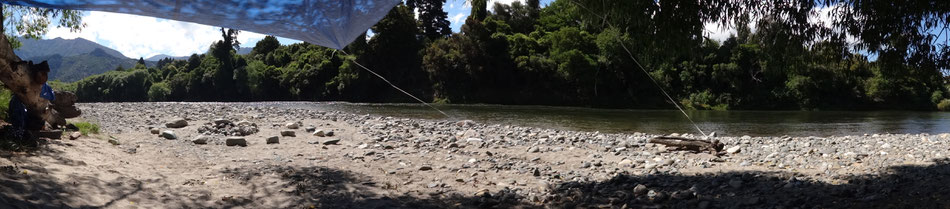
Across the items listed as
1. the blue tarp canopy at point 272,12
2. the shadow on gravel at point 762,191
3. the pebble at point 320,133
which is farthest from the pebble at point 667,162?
the pebble at point 320,133

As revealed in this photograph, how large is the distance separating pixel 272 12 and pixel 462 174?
2731 mm

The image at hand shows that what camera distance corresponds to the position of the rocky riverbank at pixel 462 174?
162 inches

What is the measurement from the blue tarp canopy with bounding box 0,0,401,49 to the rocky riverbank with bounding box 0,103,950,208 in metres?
1.50

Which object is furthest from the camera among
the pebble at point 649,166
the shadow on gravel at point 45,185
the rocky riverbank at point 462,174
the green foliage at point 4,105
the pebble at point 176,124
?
the pebble at point 176,124

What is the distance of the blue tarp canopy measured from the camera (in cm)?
373

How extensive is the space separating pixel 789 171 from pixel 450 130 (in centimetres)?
705

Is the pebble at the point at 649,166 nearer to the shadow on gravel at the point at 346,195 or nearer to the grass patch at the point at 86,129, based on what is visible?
the shadow on gravel at the point at 346,195

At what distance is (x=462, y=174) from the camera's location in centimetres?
591

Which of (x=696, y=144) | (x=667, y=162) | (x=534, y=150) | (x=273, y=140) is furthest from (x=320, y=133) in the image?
(x=696, y=144)

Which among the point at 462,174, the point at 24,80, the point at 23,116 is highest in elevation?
the point at 24,80

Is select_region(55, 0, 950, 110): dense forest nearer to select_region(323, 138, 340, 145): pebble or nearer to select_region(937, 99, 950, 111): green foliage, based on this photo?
select_region(937, 99, 950, 111): green foliage

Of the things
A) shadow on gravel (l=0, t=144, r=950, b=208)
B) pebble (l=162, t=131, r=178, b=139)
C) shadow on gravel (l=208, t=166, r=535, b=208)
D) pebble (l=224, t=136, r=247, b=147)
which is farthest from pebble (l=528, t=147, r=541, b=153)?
pebble (l=162, t=131, r=178, b=139)

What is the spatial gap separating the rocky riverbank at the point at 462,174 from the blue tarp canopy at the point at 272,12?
4.91 ft

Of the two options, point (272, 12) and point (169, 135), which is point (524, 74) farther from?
point (272, 12)
